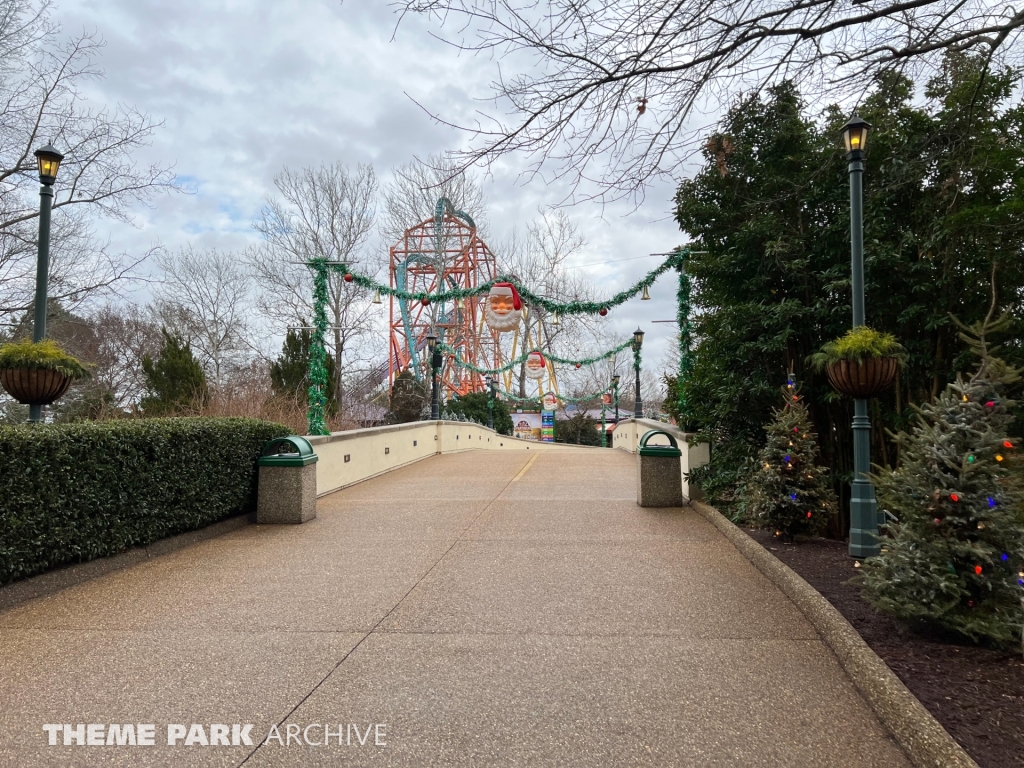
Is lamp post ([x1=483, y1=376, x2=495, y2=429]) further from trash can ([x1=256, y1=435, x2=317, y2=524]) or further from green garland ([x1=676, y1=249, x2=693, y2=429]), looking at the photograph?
trash can ([x1=256, y1=435, x2=317, y2=524])

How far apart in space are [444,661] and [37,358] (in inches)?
240

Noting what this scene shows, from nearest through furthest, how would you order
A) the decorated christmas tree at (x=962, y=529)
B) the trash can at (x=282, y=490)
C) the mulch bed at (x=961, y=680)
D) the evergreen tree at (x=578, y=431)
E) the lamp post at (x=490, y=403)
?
the mulch bed at (x=961, y=680), the decorated christmas tree at (x=962, y=529), the trash can at (x=282, y=490), the lamp post at (x=490, y=403), the evergreen tree at (x=578, y=431)

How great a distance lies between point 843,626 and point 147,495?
610 centimetres

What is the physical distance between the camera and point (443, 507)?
9383 millimetres

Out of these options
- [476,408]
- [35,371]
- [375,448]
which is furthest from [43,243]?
[476,408]

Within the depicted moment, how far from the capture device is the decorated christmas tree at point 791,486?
6.55m

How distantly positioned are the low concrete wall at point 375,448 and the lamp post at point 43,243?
3858 mm

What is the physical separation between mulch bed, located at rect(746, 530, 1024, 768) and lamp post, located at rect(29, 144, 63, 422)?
329 inches

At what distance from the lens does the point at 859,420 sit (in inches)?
248

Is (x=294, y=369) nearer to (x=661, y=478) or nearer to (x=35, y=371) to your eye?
(x=35, y=371)

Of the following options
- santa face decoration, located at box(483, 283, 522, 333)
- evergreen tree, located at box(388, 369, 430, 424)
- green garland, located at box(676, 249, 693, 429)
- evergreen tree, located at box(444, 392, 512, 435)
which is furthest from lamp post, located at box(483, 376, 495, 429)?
green garland, located at box(676, 249, 693, 429)

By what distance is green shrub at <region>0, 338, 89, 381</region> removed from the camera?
708cm

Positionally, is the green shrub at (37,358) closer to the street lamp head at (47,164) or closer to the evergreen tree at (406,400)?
the street lamp head at (47,164)

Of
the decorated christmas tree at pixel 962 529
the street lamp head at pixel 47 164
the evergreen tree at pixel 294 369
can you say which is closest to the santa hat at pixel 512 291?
the evergreen tree at pixel 294 369
